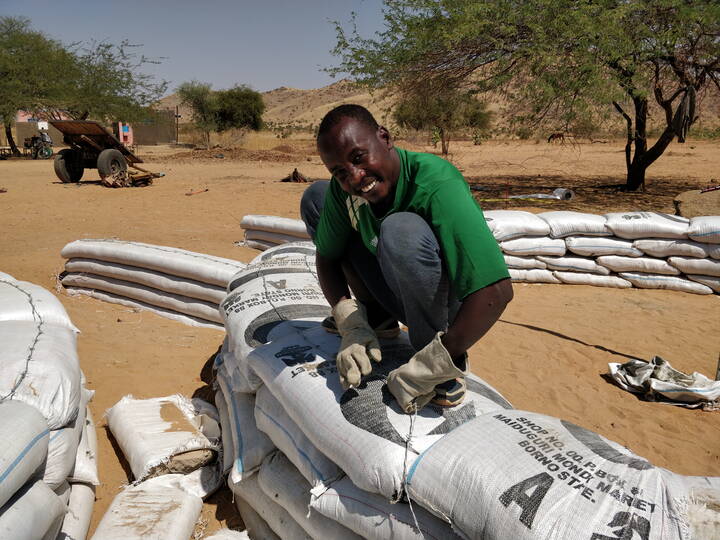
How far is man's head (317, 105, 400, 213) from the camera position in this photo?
58.9 inches

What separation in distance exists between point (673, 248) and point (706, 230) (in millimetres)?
281

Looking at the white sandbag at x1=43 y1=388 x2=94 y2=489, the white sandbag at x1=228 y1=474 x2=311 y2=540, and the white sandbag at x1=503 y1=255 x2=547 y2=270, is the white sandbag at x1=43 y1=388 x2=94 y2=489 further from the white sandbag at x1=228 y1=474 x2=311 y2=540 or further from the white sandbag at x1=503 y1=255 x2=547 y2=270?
the white sandbag at x1=503 y1=255 x2=547 y2=270

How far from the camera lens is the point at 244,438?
74.9 inches

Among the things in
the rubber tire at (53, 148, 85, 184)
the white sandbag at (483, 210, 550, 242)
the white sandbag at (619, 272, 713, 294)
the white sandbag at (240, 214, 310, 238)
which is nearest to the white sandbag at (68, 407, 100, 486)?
the white sandbag at (240, 214, 310, 238)

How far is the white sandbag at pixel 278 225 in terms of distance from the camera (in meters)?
4.88

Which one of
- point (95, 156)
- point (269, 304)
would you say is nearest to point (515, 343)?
point (269, 304)

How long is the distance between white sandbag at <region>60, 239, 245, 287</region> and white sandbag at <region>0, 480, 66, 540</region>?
6.48 ft

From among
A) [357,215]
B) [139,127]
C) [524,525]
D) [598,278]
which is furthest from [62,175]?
[139,127]

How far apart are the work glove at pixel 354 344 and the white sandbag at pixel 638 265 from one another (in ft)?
12.1

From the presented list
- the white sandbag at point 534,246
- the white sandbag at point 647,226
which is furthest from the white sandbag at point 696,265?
the white sandbag at point 534,246

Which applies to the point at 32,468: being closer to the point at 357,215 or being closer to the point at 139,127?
the point at 357,215

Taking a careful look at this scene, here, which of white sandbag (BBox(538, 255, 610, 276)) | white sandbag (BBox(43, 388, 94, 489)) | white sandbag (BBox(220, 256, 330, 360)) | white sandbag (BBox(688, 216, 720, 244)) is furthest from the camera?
white sandbag (BBox(538, 255, 610, 276))

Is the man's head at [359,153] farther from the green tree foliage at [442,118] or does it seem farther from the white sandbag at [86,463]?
the green tree foliage at [442,118]

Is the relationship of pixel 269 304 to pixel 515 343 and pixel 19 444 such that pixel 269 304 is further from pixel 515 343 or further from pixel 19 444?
pixel 515 343
